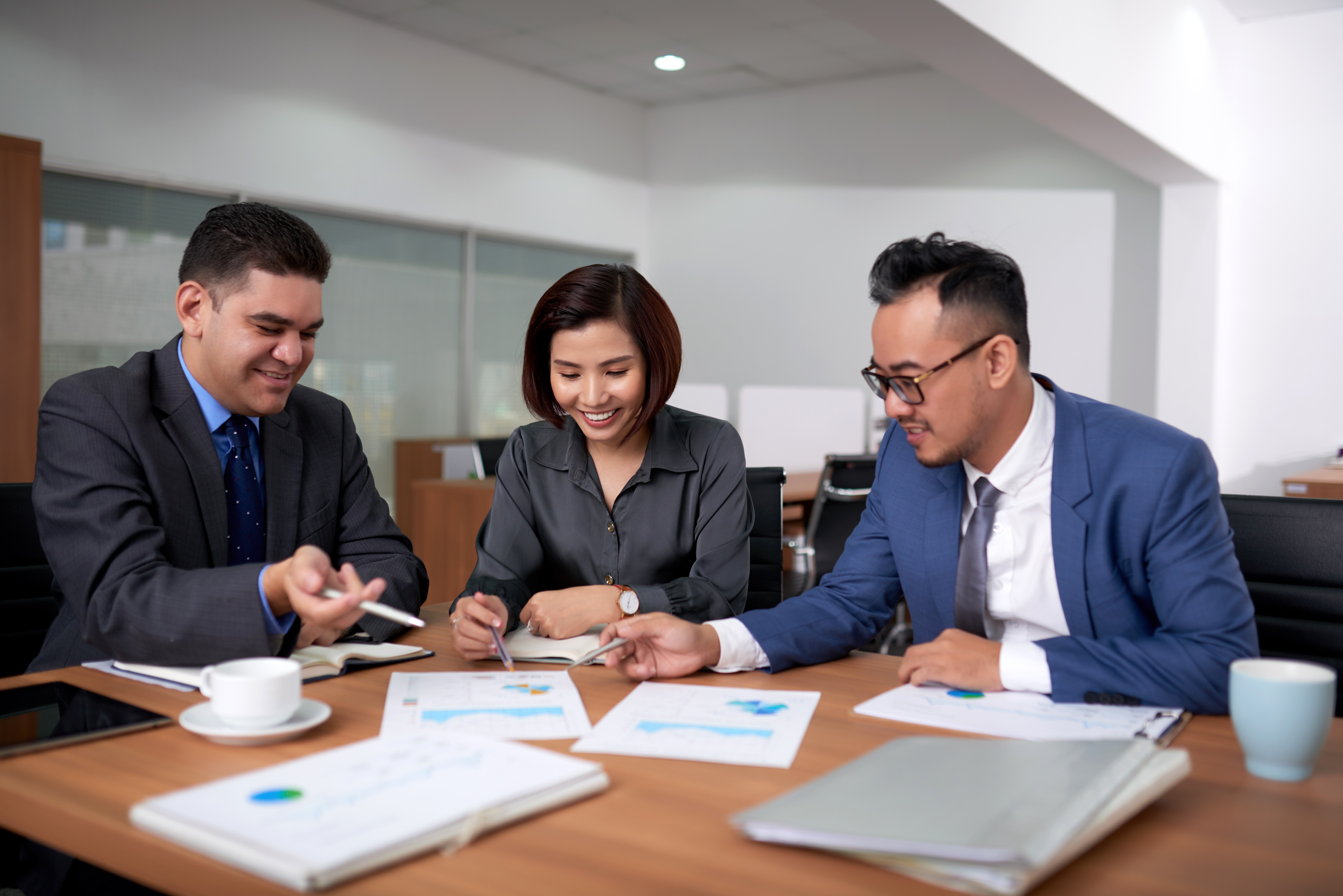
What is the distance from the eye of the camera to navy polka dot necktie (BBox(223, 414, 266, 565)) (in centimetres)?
163

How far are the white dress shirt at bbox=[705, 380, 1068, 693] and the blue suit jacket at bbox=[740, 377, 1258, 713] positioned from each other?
0.13ft

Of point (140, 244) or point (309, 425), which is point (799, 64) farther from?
point (309, 425)

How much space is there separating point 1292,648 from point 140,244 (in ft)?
15.6

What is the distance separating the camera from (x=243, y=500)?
165 cm

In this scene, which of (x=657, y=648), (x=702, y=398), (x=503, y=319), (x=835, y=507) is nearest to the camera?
(x=657, y=648)

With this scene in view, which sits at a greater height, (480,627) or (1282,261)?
(1282,261)

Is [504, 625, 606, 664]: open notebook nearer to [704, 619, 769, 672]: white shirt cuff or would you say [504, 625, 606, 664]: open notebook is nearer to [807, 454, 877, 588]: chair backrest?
[704, 619, 769, 672]: white shirt cuff

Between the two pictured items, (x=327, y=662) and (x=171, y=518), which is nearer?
(x=327, y=662)

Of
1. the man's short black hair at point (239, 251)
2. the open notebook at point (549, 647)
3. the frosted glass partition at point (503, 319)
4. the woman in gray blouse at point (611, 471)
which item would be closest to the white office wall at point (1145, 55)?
the woman in gray blouse at point (611, 471)

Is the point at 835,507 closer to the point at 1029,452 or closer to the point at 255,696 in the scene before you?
the point at 1029,452

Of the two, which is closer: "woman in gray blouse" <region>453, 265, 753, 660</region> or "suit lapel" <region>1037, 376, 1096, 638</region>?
"suit lapel" <region>1037, 376, 1096, 638</region>

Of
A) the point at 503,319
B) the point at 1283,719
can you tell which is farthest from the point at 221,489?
the point at 503,319

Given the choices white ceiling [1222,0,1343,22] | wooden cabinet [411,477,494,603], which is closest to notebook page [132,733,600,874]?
wooden cabinet [411,477,494,603]

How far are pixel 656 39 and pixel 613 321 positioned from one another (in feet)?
15.4
